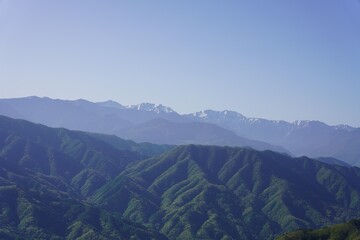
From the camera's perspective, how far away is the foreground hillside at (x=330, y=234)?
176m

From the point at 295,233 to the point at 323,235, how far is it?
10.8 m

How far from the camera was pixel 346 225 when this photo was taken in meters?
184

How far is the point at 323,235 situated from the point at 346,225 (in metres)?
11.3

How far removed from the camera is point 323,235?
589 feet

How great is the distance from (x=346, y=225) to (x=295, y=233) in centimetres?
2144

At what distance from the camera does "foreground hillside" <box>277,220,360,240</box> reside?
176 m

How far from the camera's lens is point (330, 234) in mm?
180000

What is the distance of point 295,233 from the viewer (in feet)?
586
